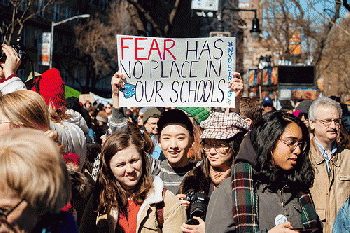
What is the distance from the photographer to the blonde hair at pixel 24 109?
10.1 ft

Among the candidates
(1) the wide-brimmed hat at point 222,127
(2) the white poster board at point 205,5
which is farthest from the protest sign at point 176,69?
(2) the white poster board at point 205,5

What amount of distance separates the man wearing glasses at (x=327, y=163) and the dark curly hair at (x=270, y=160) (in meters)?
1.50

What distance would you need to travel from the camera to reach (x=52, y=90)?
436cm

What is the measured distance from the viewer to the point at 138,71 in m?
5.54

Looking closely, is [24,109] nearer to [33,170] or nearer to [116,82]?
[33,170]

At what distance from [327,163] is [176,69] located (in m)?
1.83

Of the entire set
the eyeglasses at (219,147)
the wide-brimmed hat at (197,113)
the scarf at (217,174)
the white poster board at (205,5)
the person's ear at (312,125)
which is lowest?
the scarf at (217,174)

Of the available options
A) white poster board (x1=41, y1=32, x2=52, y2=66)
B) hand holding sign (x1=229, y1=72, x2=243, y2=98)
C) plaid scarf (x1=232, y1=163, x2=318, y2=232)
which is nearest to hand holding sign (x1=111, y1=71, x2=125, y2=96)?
hand holding sign (x1=229, y1=72, x2=243, y2=98)

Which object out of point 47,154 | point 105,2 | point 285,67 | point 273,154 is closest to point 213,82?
point 273,154

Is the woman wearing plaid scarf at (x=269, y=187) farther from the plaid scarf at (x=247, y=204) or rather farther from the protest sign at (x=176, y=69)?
the protest sign at (x=176, y=69)

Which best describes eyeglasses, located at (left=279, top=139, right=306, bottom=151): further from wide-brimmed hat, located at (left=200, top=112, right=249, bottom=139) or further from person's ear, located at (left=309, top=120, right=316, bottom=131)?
person's ear, located at (left=309, top=120, right=316, bottom=131)

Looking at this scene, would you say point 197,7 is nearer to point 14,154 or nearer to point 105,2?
point 14,154

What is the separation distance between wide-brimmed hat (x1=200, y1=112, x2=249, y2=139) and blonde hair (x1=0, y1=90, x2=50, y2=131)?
1.49m

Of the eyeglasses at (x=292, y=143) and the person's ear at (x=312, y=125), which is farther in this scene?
the person's ear at (x=312, y=125)
